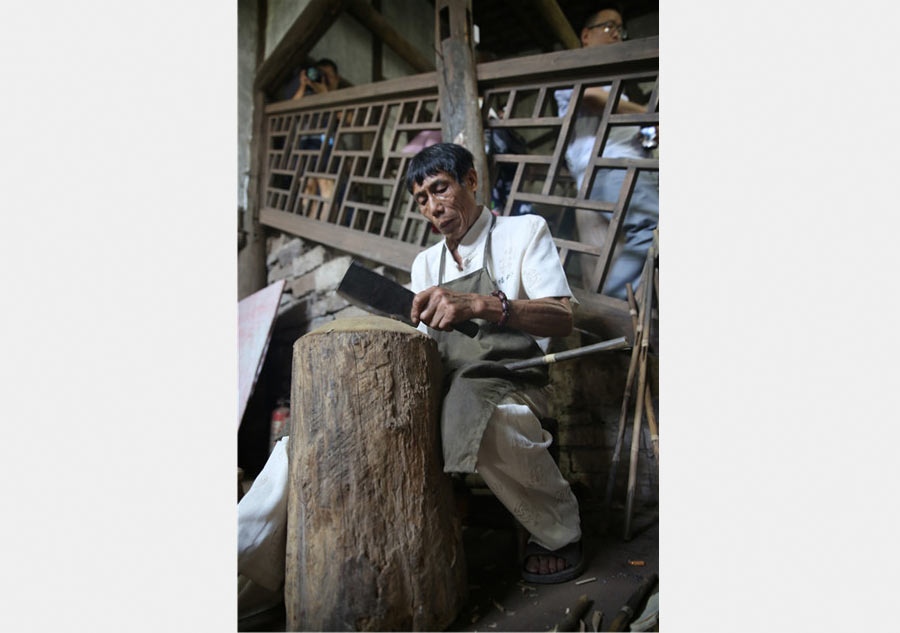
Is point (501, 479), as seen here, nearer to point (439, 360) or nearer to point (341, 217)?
point (439, 360)

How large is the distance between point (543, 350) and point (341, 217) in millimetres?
1586

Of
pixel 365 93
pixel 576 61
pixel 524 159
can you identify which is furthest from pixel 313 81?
pixel 576 61

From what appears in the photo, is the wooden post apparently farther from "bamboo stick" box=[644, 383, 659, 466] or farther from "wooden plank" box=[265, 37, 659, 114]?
"bamboo stick" box=[644, 383, 659, 466]

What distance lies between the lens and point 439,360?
5.01ft

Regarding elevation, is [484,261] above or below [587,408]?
above

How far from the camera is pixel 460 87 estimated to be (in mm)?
2484

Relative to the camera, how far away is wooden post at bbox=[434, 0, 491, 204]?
2.43 m

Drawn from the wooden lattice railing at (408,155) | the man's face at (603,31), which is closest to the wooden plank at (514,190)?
the wooden lattice railing at (408,155)

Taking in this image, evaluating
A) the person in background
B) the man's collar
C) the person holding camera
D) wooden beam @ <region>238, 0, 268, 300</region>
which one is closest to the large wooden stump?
the man's collar

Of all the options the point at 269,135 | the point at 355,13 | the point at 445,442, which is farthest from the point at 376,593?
the point at 355,13

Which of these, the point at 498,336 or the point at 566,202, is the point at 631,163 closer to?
the point at 566,202

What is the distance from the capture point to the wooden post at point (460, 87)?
2430 millimetres

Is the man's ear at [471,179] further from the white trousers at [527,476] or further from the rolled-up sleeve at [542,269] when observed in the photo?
the white trousers at [527,476]

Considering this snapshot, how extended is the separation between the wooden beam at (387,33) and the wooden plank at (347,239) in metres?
1.43
